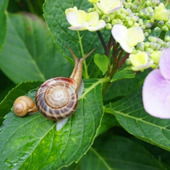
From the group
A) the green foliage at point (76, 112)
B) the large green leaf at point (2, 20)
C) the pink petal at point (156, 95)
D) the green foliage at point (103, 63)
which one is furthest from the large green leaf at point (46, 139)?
the large green leaf at point (2, 20)

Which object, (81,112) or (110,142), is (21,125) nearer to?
(81,112)

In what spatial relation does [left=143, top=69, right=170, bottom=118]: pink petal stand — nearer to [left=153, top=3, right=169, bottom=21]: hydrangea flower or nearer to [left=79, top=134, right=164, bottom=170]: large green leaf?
[left=153, top=3, right=169, bottom=21]: hydrangea flower

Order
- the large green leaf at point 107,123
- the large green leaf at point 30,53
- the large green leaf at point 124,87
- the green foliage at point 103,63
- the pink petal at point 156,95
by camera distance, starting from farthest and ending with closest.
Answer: the large green leaf at point 30,53
the large green leaf at point 124,87
the large green leaf at point 107,123
the green foliage at point 103,63
the pink petal at point 156,95

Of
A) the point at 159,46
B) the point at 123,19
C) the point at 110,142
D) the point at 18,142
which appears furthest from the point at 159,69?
the point at 110,142

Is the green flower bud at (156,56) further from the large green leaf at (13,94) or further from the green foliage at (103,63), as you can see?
the large green leaf at (13,94)

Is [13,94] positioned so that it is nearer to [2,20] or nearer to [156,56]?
[2,20]

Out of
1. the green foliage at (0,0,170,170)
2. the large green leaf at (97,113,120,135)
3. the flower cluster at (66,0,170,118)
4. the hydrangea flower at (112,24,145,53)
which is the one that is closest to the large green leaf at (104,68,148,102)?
the green foliage at (0,0,170,170)
